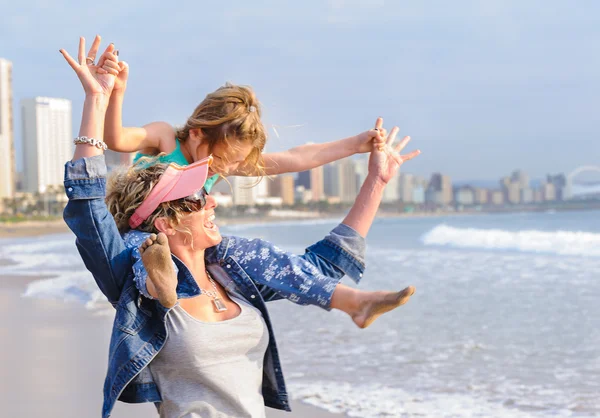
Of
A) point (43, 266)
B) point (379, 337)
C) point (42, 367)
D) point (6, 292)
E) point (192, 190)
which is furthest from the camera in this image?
point (43, 266)

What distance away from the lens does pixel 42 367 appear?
19.2 feet

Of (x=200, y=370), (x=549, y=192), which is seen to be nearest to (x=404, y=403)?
(x=200, y=370)

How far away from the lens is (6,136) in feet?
314

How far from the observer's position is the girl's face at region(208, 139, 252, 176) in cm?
213

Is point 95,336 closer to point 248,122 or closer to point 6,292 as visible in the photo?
point 6,292

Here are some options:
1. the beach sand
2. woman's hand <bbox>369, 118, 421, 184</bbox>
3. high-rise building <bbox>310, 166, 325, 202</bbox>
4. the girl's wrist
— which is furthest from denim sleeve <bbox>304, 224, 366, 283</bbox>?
high-rise building <bbox>310, 166, 325, 202</bbox>

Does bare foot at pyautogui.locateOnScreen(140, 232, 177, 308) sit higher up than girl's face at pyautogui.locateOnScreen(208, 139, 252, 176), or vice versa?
girl's face at pyautogui.locateOnScreen(208, 139, 252, 176)

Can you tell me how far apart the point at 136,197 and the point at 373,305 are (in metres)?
0.64

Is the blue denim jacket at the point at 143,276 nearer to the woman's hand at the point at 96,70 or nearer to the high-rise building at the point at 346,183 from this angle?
the woman's hand at the point at 96,70

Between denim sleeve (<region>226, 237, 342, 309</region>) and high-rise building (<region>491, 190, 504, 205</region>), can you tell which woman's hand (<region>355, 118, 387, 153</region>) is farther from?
high-rise building (<region>491, 190, 504, 205</region>)

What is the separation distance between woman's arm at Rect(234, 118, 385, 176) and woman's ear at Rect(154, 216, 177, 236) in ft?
1.57

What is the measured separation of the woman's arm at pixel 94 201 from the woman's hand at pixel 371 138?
2.55ft

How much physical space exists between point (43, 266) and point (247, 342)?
54.8 ft

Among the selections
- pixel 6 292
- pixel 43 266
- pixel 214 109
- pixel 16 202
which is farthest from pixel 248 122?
pixel 16 202
